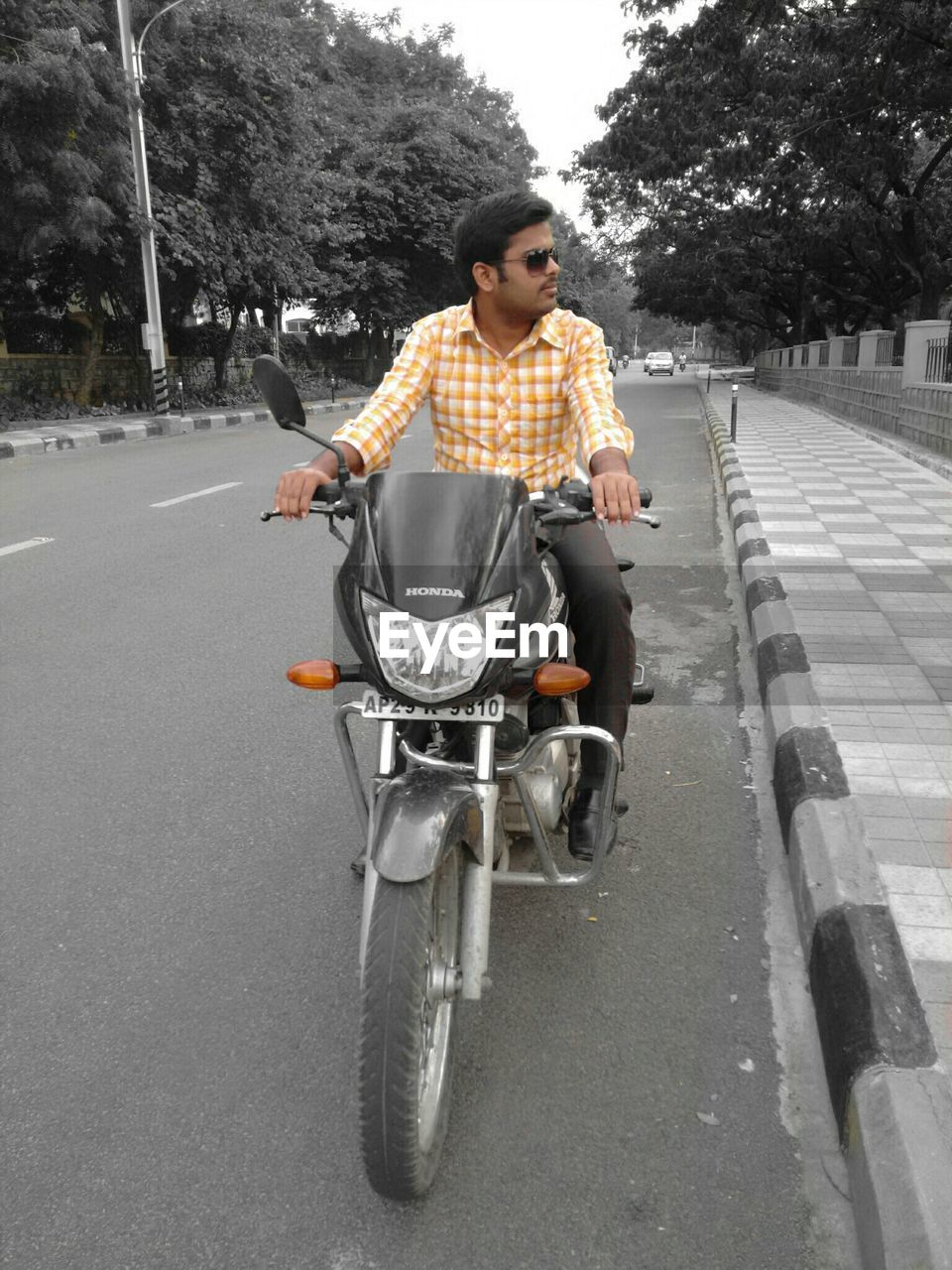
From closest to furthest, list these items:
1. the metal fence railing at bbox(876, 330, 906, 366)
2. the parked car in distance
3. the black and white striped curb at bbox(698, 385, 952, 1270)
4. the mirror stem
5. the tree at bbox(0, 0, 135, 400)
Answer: the black and white striped curb at bbox(698, 385, 952, 1270)
the mirror stem
the tree at bbox(0, 0, 135, 400)
the metal fence railing at bbox(876, 330, 906, 366)
the parked car in distance

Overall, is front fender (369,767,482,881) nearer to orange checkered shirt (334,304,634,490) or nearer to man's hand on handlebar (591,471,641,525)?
man's hand on handlebar (591,471,641,525)

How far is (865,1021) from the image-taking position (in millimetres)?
2318

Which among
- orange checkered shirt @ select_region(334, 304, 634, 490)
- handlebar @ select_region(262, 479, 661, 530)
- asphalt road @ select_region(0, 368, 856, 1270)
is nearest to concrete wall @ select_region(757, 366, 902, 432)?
asphalt road @ select_region(0, 368, 856, 1270)

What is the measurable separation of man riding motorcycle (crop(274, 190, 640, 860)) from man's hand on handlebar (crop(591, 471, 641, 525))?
0.20m

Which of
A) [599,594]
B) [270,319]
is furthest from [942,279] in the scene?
[599,594]

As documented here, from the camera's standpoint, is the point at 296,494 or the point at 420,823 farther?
the point at 296,494

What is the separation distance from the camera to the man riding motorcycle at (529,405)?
8.96 ft

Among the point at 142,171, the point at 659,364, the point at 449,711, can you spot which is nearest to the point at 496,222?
the point at 449,711

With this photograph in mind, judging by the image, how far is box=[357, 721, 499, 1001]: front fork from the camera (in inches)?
84.5

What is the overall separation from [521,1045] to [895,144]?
71.5ft

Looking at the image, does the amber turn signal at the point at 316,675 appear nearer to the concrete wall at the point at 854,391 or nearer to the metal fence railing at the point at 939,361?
the metal fence railing at the point at 939,361

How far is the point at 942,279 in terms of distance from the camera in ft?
87.2

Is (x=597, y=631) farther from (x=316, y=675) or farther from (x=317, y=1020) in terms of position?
(x=317, y=1020)

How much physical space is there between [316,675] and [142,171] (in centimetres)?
1886
